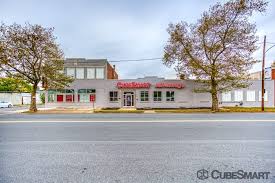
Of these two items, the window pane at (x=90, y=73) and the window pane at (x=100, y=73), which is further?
the window pane at (x=100, y=73)

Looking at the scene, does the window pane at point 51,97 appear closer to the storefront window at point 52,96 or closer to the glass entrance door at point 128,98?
the storefront window at point 52,96

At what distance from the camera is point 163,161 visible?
5.87 m

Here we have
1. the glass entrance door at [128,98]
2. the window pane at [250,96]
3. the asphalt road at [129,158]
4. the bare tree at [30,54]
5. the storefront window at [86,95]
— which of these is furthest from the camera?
the window pane at [250,96]

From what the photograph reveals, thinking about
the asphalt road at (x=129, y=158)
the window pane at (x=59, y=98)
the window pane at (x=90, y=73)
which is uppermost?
the window pane at (x=90, y=73)

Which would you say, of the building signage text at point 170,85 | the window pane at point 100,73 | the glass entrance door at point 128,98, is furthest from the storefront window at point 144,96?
the window pane at point 100,73

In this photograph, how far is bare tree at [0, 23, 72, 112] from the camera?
29594mm

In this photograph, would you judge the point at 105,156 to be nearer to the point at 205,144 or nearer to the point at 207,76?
the point at 205,144

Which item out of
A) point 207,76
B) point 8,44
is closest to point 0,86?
point 8,44

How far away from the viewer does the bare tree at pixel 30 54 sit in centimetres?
2959

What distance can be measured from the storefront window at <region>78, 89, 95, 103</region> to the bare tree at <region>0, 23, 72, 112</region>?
7.39 meters

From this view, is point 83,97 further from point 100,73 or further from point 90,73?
point 100,73

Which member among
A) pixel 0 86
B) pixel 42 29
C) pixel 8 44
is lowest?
pixel 0 86

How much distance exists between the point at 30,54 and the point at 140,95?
57.0ft

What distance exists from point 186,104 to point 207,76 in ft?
25.7
